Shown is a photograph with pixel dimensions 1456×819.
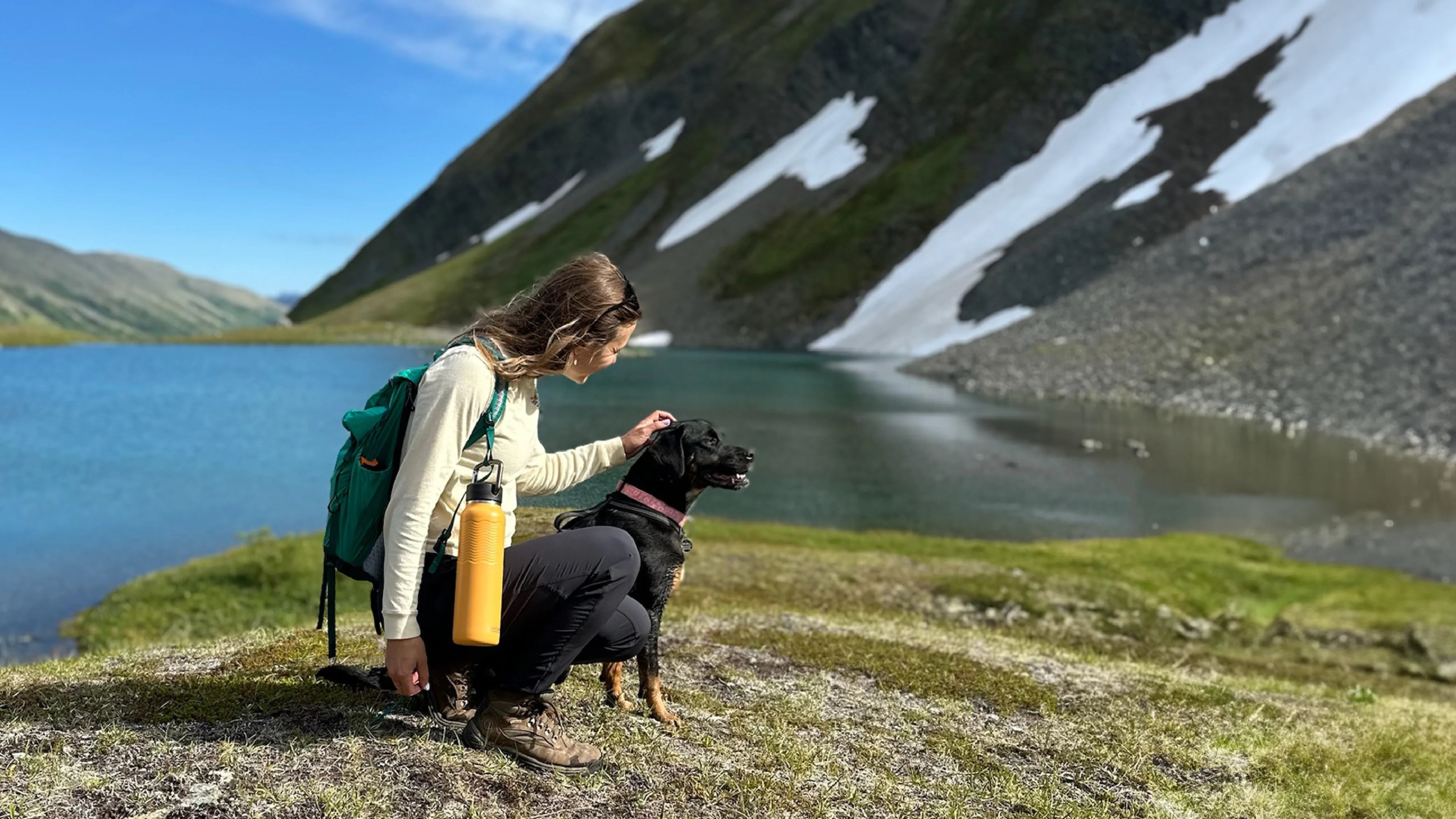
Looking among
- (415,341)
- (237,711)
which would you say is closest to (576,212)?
(415,341)

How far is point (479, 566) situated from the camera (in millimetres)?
6340

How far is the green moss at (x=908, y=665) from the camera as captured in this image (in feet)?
35.4

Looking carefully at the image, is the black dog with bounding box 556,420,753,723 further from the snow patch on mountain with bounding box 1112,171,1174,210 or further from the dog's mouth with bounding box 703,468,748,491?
the snow patch on mountain with bounding box 1112,171,1174,210

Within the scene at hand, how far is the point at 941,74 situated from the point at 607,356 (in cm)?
16300

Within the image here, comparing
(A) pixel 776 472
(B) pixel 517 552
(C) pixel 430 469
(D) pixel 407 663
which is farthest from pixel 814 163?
(D) pixel 407 663

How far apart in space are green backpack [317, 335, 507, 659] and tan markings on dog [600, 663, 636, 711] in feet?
8.03

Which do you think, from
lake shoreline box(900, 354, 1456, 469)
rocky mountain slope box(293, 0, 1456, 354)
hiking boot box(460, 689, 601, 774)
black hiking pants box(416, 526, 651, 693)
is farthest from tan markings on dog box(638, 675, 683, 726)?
rocky mountain slope box(293, 0, 1456, 354)

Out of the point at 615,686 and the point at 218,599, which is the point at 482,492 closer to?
the point at 615,686

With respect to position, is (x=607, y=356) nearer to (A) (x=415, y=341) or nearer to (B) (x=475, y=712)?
(B) (x=475, y=712)

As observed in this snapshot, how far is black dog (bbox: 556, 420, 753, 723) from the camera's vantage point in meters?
7.82

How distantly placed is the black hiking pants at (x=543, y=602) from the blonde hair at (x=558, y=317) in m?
1.22

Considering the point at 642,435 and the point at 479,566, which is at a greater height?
A: the point at 642,435

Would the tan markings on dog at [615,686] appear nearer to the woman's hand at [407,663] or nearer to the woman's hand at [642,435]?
the woman's hand at [642,435]

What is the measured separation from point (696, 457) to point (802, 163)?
160 meters
